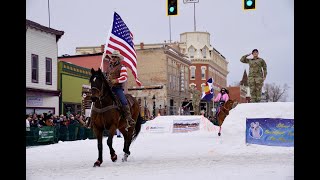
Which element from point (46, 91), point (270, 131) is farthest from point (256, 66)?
point (46, 91)

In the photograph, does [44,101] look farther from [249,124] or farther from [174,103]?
[174,103]

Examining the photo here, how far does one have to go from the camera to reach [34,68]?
95.4ft

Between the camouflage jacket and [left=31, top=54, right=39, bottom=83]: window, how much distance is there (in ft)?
51.6

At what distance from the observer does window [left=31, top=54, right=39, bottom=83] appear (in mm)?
28891

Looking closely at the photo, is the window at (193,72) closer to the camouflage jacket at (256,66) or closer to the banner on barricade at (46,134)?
the banner on barricade at (46,134)

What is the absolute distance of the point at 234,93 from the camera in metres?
76.4

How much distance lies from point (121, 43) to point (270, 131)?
634 cm

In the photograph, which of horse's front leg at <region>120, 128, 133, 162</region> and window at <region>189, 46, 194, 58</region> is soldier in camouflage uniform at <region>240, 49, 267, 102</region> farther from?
window at <region>189, 46, 194, 58</region>

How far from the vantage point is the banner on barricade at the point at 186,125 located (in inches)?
1168

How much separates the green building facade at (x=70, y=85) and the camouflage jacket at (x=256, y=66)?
57.7ft

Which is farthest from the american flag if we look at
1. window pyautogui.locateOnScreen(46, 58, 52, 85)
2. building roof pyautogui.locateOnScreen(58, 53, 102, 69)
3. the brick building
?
building roof pyautogui.locateOnScreen(58, 53, 102, 69)

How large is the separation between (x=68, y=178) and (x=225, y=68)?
74.6 m

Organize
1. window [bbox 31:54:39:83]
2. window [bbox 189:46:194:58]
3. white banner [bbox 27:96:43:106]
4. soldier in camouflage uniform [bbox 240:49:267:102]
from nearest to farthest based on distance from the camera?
soldier in camouflage uniform [bbox 240:49:267:102] < white banner [bbox 27:96:43:106] < window [bbox 31:54:39:83] < window [bbox 189:46:194:58]
